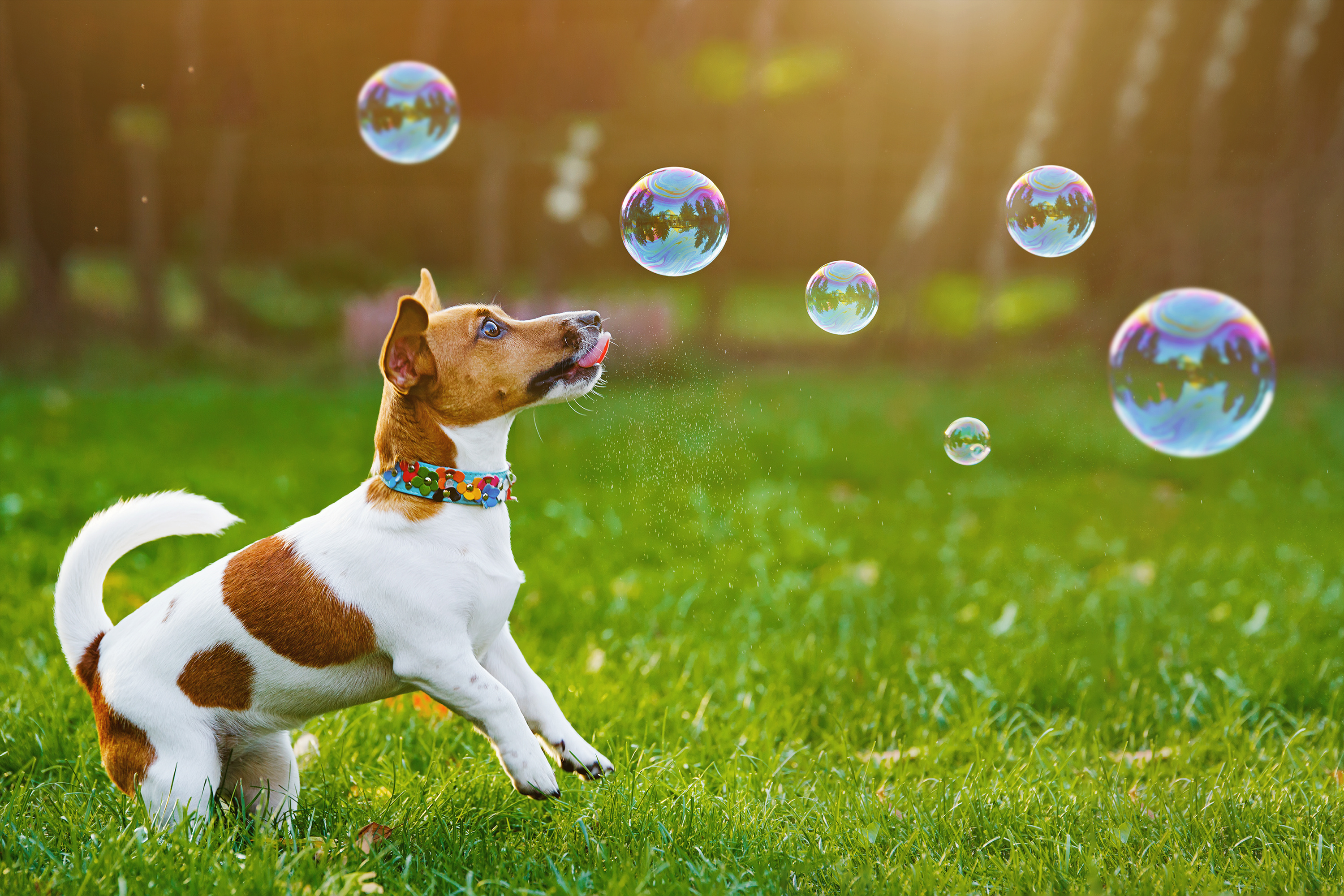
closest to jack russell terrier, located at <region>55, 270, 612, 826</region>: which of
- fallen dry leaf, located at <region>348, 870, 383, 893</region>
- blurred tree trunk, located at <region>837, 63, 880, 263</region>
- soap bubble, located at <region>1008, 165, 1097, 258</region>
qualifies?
fallen dry leaf, located at <region>348, 870, 383, 893</region>

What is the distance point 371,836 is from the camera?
2.66 meters

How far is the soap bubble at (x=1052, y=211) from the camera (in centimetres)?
400

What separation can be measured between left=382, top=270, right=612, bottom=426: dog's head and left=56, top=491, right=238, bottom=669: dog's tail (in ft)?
1.81

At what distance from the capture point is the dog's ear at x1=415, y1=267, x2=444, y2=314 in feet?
9.68

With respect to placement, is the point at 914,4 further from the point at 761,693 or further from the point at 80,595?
the point at 80,595

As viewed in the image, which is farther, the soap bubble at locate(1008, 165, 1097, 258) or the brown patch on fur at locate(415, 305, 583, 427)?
the soap bubble at locate(1008, 165, 1097, 258)

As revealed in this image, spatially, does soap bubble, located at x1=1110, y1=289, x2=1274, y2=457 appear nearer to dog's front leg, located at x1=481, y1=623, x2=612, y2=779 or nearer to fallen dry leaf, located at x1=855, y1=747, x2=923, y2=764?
fallen dry leaf, located at x1=855, y1=747, x2=923, y2=764

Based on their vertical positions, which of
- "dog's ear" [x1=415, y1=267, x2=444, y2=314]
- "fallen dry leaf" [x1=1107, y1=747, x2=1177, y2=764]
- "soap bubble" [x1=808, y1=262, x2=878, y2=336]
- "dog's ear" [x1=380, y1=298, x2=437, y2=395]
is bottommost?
"fallen dry leaf" [x1=1107, y1=747, x2=1177, y2=764]

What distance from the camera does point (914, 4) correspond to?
12.4m

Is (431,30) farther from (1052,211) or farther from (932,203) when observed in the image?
(1052,211)

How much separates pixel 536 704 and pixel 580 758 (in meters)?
0.16

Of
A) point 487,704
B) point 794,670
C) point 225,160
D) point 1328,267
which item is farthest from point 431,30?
point 487,704

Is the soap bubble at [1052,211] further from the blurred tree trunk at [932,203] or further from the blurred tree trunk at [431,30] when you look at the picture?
the blurred tree trunk at [431,30]

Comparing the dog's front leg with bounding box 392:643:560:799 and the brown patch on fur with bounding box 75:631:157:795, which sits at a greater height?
the dog's front leg with bounding box 392:643:560:799
